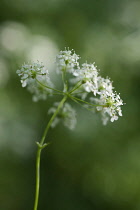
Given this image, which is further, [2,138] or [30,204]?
[30,204]

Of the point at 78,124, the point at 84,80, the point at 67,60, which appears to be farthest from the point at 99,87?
the point at 78,124

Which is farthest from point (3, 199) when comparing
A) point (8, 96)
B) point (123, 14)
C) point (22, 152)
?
point (123, 14)

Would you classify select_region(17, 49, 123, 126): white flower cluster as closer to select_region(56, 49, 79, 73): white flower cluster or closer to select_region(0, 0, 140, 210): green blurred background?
select_region(56, 49, 79, 73): white flower cluster

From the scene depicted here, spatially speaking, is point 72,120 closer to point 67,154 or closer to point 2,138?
point 2,138

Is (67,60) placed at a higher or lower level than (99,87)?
higher

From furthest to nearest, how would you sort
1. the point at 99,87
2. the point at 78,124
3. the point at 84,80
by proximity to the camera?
1. the point at 78,124
2. the point at 99,87
3. the point at 84,80

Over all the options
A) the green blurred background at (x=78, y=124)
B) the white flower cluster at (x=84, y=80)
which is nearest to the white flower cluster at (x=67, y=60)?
the white flower cluster at (x=84, y=80)

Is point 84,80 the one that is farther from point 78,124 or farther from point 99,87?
point 78,124

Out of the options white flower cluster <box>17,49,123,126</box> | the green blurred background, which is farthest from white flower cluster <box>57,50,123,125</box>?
the green blurred background

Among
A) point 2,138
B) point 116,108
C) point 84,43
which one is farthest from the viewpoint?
point 84,43
